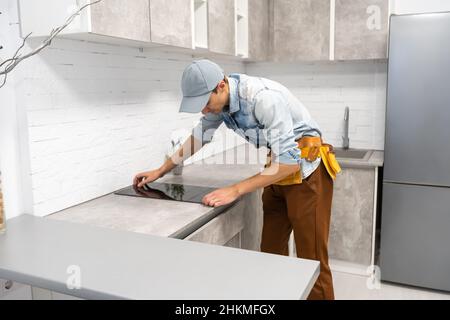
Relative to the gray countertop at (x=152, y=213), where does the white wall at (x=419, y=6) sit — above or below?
above

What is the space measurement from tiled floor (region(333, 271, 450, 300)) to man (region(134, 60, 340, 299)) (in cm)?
78

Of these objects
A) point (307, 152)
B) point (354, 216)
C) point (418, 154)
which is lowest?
point (354, 216)

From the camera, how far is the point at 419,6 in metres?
3.12

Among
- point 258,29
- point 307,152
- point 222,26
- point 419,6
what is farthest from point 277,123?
point 419,6

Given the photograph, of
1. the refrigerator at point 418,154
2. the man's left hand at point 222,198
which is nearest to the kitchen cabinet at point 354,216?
the refrigerator at point 418,154

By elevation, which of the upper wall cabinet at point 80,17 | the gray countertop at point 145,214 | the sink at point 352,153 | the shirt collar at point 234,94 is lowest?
the gray countertop at point 145,214

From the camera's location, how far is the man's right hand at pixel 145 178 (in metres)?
2.19

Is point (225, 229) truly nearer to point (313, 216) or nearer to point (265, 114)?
point (313, 216)

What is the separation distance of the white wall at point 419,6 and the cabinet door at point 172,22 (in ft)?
5.58

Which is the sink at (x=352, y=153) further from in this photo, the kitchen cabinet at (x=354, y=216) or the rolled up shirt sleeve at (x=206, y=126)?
the rolled up shirt sleeve at (x=206, y=126)

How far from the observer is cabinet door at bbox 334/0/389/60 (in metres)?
2.95

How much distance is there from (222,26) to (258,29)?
649 mm

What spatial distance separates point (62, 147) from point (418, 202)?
7.18ft

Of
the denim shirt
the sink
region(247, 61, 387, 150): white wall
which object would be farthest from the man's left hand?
region(247, 61, 387, 150): white wall
